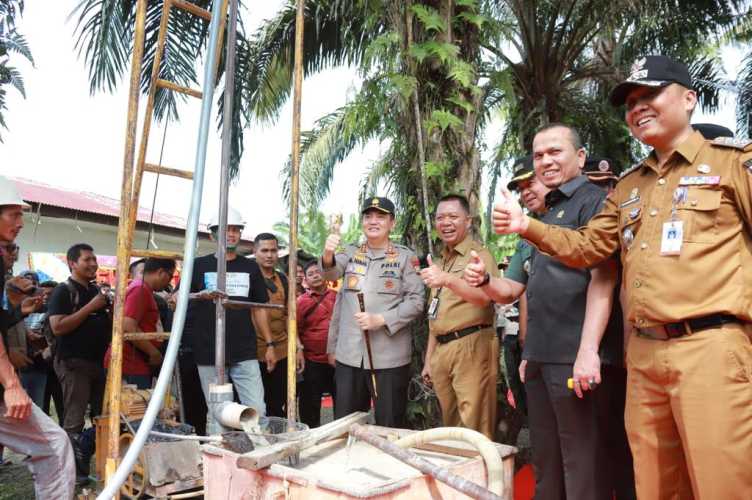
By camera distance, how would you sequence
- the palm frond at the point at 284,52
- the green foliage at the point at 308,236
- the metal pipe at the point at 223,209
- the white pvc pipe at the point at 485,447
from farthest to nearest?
the green foliage at the point at 308,236 → the palm frond at the point at 284,52 → the metal pipe at the point at 223,209 → the white pvc pipe at the point at 485,447

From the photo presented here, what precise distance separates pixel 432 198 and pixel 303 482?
2.94 metres

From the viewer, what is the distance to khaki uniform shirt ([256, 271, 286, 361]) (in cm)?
534

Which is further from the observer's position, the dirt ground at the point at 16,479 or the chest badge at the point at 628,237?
the dirt ground at the point at 16,479

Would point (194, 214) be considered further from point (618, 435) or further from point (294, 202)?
point (618, 435)

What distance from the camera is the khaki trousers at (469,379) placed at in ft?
11.8

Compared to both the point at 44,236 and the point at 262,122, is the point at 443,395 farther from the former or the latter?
the point at 44,236

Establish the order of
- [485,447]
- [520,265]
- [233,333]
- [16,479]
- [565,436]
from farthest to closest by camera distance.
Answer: [16,479] → [233,333] → [520,265] → [565,436] → [485,447]

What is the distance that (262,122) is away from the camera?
939 cm

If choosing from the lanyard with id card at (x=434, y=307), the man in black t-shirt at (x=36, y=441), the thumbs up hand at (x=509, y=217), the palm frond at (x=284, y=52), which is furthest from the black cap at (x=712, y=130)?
the palm frond at (x=284, y=52)

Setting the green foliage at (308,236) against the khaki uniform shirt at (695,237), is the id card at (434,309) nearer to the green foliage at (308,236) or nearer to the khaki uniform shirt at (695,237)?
the khaki uniform shirt at (695,237)

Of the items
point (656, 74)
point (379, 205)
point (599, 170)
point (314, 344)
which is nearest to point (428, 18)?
point (379, 205)

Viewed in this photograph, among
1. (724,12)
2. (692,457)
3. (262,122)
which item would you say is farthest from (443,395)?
(724,12)

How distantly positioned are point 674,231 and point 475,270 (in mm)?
867

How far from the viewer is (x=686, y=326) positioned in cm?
198
